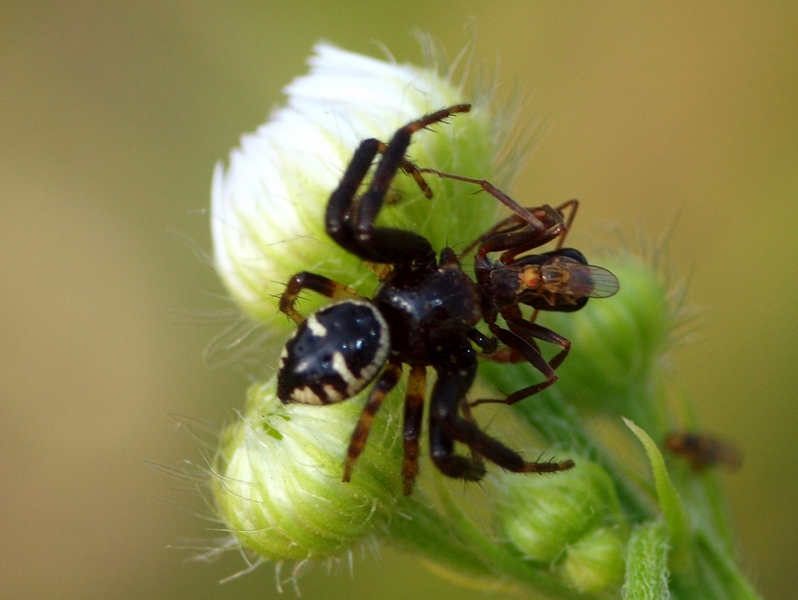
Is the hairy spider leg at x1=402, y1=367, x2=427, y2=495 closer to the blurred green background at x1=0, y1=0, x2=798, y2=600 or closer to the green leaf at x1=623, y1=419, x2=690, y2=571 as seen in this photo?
the green leaf at x1=623, y1=419, x2=690, y2=571

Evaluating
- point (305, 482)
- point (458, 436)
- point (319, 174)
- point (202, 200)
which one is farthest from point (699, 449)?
point (202, 200)

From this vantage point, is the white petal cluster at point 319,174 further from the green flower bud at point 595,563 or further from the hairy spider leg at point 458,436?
the green flower bud at point 595,563

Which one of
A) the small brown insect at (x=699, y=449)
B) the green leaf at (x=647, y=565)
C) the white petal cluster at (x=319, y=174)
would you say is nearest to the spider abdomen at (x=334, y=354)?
the white petal cluster at (x=319, y=174)

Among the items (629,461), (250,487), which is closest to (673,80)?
(629,461)

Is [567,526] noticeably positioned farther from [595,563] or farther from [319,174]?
[319,174]

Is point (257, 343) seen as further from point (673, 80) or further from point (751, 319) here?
point (673, 80)
